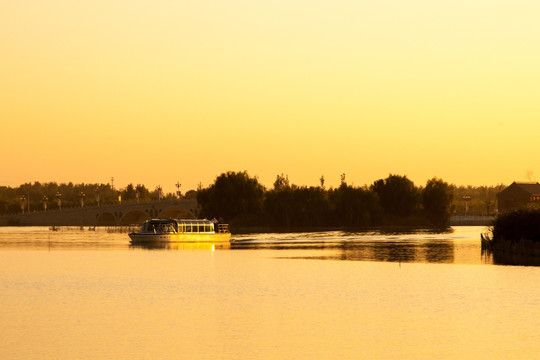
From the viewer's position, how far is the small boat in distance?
481 ft

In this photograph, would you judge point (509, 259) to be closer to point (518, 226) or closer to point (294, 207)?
point (518, 226)

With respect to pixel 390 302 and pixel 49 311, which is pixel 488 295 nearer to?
pixel 390 302

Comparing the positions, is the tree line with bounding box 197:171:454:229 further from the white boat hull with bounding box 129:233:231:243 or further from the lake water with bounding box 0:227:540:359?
the lake water with bounding box 0:227:540:359

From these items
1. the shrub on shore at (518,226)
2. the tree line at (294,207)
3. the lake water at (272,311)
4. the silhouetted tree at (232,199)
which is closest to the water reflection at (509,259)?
the shrub on shore at (518,226)

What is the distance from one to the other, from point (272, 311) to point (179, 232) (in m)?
111

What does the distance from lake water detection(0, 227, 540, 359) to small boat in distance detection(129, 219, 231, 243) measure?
65.5 meters

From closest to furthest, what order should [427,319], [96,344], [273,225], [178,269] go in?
[96,344], [427,319], [178,269], [273,225]

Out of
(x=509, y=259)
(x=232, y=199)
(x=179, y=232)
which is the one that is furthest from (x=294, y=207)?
(x=509, y=259)

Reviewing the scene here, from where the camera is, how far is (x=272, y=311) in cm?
4447

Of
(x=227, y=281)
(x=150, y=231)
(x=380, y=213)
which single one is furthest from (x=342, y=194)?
(x=227, y=281)

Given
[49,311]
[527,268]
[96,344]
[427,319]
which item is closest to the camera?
[96,344]

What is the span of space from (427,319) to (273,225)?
153968mm

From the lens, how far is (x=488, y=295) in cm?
5116

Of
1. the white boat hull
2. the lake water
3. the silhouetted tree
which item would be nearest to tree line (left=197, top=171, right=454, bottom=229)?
the silhouetted tree
